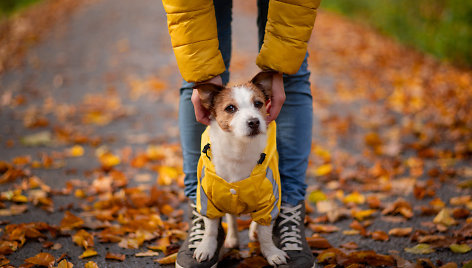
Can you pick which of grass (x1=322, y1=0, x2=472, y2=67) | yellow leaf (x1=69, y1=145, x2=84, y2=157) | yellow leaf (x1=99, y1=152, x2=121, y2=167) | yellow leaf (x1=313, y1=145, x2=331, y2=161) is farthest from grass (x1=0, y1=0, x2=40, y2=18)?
yellow leaf (x1=313, y1=145, x2=331, y2=161)

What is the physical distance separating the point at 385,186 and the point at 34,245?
2.55 m

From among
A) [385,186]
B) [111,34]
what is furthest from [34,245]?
[111,34]

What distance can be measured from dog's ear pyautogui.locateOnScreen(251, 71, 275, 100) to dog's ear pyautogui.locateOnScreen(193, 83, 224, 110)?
0.18 meters

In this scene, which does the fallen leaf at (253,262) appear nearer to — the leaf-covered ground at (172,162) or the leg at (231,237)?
the leaf-covered ground at (172,162)

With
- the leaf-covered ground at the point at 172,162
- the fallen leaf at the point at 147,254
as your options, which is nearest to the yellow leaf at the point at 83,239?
the leaf-covered ground at the point at 172,162

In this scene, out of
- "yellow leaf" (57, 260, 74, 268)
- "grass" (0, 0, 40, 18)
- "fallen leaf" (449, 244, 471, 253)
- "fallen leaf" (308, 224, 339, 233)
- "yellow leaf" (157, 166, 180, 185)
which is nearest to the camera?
"yellow leaf" (57, 260, 74, 268)

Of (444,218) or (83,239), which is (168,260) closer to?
(83,239)

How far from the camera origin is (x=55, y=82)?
6441 millimetres

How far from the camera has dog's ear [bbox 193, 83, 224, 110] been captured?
1.77m

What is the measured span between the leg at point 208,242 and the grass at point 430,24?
6275mm

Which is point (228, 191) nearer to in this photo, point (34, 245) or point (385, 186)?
point (34, 245)

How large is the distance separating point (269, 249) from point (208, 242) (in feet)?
1.03

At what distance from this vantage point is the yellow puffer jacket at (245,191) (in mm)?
1735

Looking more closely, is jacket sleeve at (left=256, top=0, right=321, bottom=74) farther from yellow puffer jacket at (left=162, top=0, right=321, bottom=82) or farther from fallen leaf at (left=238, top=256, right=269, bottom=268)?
fallen leaf at (left=238, top=256, right=269, bottom=268)
